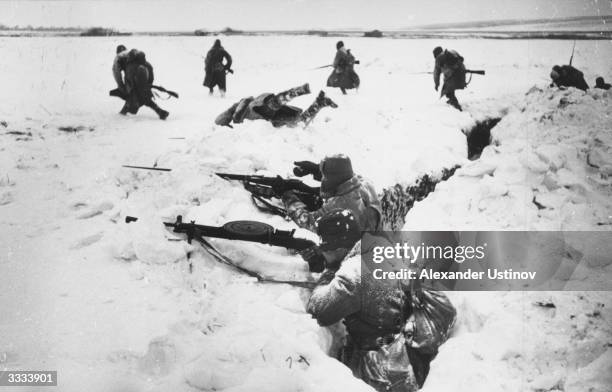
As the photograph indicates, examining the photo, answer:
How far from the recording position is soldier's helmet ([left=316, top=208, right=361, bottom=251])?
3354 mm

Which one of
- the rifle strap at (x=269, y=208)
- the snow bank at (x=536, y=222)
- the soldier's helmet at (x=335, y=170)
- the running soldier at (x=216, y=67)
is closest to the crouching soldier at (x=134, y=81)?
the running soldier at (x=216, y=67)

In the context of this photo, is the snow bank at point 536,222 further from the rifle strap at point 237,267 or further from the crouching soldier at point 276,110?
the crouching soldier at point 276,110

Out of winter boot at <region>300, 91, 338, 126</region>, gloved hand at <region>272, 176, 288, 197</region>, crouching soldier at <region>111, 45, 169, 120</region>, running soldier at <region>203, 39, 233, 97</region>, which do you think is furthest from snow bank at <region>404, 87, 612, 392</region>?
running soldier at <region>203, 39, 233, 97</region>

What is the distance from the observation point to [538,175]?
5.36m

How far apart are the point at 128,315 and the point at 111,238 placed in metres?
0.91

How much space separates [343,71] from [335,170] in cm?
754

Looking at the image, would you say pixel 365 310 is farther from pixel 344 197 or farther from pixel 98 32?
pixel 98 32

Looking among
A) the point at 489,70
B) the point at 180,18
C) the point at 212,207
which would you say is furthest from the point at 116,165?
the point at 180,18

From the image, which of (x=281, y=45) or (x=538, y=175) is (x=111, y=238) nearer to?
(x=538, y=175)

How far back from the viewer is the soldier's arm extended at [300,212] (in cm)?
389

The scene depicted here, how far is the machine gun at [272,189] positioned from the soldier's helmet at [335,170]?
18.5 inches

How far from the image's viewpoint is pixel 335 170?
3916 millimetres

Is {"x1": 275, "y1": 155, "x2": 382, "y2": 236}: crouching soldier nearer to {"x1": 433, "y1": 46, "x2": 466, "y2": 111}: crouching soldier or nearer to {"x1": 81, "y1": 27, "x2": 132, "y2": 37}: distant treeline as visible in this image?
{"x1": 433, "y1": 46, "x2": 466, "y2": 111}: crouching soldier

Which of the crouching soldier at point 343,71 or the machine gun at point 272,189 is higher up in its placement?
the crouching soldier at point 343,71
